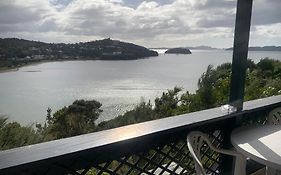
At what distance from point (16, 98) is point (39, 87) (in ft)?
1.20

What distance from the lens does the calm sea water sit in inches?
103

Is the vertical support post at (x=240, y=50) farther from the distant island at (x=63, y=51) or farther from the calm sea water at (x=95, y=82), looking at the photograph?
the distant island at (x=63, y=51)

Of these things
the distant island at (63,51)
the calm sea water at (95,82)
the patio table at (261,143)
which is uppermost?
the distant island at (63,51)

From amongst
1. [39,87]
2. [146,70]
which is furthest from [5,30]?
[146,70]

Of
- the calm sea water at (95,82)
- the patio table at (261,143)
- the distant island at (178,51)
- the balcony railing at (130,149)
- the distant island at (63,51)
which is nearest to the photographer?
the balcony railing at (130,149)

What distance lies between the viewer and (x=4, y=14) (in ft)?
6.89

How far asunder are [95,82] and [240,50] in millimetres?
1976

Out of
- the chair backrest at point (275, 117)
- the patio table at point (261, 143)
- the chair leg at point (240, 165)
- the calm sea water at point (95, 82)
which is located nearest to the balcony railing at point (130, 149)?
the chair backrest at point (275, 117)

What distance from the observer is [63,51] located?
2844mm

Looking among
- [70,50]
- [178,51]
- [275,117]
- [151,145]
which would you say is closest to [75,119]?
[70,50]

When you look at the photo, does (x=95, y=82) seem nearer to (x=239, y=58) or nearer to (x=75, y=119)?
(x=75, y=119)

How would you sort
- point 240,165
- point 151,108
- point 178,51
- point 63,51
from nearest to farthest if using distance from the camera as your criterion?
point 240,165 < point 63,51 < point 178,51 < point 151,108

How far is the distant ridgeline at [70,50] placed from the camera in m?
2.15

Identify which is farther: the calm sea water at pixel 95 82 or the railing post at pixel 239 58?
the calm sea water at pixel 95 82
